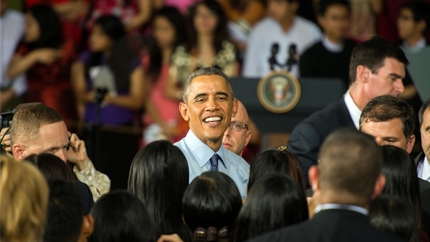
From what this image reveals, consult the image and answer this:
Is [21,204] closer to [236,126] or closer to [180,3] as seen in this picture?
[236,126]

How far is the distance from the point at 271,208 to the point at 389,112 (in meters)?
1.39

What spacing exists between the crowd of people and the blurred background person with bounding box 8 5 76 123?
1 cm

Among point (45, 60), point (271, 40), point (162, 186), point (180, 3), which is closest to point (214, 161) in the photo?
point (162, 186)

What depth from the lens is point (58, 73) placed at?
21.2 feet

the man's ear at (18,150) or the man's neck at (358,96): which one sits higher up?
the man's neck at (358,96)

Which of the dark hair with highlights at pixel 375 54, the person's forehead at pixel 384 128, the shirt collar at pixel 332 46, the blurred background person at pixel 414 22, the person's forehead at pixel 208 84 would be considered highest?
the blurred background person at pixel 414 22

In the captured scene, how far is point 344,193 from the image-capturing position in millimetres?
1690

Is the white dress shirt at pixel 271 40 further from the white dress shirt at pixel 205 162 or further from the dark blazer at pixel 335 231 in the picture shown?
the dark blazer at pixel 335 231

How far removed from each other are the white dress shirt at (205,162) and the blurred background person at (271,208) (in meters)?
0.80

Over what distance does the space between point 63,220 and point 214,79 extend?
4.33 feet

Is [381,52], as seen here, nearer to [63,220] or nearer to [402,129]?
[402,129]

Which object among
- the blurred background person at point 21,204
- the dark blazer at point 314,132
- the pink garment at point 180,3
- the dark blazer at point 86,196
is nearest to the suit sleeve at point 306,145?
the dark blazer at point 314,132

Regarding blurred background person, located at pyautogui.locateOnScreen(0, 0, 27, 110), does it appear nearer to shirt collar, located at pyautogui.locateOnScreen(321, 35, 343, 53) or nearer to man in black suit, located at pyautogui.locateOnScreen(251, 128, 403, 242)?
shirt collar, located at pyautogui.locateOnScreen(321, 35, 343, 53)

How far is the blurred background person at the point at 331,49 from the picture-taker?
5715 mm
